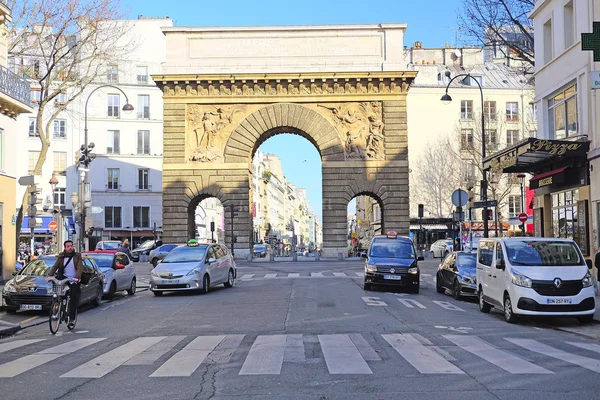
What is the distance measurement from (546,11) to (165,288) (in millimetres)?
17043

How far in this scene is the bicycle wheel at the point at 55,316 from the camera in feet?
45.0

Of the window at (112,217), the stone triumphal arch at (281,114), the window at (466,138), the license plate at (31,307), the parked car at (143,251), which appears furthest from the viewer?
the window at (112,217)

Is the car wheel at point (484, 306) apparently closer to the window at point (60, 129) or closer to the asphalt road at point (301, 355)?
the asphalt road at point (301, 355)

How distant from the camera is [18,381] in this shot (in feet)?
27.8

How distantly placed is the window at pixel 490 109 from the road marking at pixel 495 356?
55.7 m

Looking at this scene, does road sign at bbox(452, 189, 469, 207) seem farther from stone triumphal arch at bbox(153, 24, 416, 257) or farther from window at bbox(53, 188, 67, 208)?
window at bbox(53, 188, 67, 208)

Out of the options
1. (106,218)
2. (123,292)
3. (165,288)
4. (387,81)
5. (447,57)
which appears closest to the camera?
(165,288)

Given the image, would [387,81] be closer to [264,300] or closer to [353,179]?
[353,179]

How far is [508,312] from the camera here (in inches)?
595

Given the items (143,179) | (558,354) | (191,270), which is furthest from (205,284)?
(143,179)

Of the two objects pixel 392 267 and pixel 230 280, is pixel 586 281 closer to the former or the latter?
pixel 392 267

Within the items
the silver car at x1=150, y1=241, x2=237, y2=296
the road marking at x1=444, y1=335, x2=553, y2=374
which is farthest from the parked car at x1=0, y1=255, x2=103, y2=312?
the road marking at x1=444, y1=335, x2=553, y2=374

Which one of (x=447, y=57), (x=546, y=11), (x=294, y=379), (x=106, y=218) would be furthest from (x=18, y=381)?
(x=447, y=57)

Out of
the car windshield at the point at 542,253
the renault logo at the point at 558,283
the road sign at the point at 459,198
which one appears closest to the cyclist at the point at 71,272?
the car windshield at the point at 542,253
